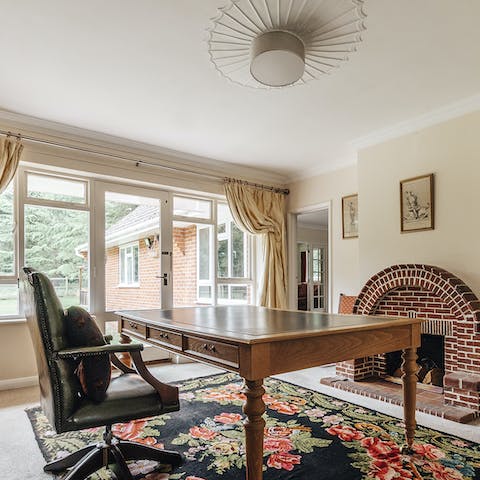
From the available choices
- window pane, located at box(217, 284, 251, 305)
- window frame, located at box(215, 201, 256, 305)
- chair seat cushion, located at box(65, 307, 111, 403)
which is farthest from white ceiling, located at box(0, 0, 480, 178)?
window pane, located at box(217, 284, 251, 305)

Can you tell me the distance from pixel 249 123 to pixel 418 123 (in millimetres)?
1597

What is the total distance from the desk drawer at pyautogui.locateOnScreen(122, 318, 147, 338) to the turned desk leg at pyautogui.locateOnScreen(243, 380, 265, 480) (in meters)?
1.01

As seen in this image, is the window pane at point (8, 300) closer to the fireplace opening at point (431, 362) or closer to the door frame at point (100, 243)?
the door frame at point (100, 243)

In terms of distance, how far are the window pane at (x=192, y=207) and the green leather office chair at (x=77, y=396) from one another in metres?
3.10

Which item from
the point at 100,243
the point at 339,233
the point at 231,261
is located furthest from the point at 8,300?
the point at 339,233

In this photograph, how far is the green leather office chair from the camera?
165 cm

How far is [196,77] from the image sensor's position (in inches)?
113

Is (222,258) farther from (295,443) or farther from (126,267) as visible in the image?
(295,443)

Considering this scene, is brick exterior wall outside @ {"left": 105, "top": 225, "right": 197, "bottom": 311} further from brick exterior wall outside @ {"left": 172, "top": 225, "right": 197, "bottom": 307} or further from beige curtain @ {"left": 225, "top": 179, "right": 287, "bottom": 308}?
beige curtain @ {"left": 225, "top": 179, "right": 287, "bottom": 308}

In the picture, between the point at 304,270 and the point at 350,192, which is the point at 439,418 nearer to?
the point at 350,192

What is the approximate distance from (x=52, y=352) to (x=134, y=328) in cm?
85

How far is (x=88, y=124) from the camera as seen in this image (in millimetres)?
3732

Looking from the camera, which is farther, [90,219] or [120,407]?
[90,219]

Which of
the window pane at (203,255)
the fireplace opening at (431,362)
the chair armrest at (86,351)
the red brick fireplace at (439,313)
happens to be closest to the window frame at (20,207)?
the window pane at (203,255)
